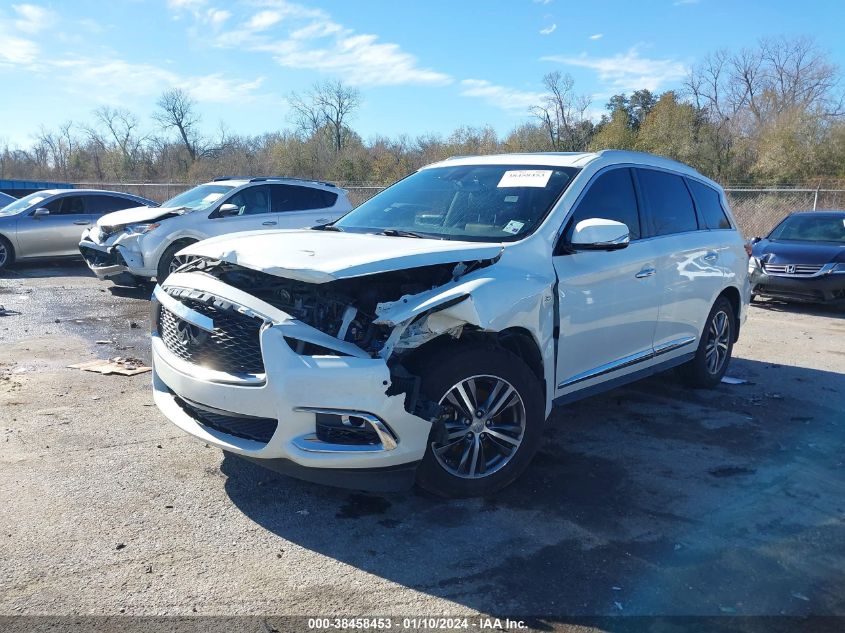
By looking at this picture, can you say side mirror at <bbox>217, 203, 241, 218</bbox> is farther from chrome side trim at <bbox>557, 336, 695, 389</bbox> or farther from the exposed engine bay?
chrome side trim at <bbox>557, 336, 695, 389</bbox>

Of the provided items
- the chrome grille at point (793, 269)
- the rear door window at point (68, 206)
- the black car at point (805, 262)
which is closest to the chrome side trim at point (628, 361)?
the black car at point (805, 262)

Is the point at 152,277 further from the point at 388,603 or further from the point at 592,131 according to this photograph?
the point at 592,131

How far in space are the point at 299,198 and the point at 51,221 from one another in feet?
17.7

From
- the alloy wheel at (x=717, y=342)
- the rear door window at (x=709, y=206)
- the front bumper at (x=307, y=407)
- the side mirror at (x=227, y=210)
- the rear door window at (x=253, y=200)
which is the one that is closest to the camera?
the front bumper at (x=307, y=407)

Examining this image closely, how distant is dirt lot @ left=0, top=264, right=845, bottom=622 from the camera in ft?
9.91

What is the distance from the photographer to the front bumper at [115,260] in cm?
1008

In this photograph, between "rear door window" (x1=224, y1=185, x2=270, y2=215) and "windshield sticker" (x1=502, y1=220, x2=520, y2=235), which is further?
"rear door window" (x1=224, y1=185, x2=270, y2=215)

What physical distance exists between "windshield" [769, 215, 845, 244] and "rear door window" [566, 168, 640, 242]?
8.12 metres

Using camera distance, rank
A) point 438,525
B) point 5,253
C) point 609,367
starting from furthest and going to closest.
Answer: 1. point 5,253
2. point 609,367
3. point 438,525

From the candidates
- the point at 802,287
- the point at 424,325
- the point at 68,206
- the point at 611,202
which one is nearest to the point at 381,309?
the point at 424,325

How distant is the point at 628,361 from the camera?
200 inches

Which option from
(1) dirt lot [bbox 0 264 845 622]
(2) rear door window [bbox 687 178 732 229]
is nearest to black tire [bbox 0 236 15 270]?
(1) dirt lot [bbox 0 264 845 622]

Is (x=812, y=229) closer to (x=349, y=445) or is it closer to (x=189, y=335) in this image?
(x=349, y=445)

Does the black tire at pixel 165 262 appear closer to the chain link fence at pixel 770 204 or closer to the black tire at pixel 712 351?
the black tire at pixel 712 351
